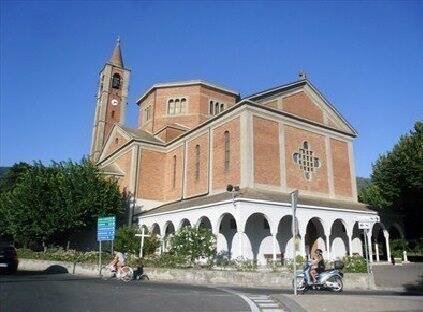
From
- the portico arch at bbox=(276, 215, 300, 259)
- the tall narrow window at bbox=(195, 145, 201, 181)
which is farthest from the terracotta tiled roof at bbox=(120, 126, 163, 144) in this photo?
the portico arch at bbox=(276, 215, 300, 259)

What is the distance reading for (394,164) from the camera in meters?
28.0

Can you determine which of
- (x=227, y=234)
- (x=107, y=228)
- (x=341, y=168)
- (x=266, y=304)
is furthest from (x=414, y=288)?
(x=341, y=168)

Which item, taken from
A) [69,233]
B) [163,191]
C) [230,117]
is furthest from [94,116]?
[230,117]

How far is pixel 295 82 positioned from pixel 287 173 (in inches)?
308

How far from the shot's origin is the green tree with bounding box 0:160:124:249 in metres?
27.1

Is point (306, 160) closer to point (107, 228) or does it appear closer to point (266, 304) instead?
point (107, 228)

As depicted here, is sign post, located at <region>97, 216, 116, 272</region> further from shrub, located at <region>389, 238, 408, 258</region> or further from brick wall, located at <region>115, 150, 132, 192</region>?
shrub, located at <region>389, 238, 408, 258</region>

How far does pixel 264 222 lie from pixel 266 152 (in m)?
4.75

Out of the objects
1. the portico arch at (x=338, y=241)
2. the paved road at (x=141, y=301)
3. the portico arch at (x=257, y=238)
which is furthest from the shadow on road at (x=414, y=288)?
the portico arch at (x=338, y=241)

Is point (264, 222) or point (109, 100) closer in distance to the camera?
point (264, 222)

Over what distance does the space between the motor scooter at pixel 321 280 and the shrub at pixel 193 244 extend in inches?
248

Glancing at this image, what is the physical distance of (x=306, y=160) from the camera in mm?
28766

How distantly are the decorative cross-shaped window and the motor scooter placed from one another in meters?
14.3

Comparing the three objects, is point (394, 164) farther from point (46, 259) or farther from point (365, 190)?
point (46, 259)
